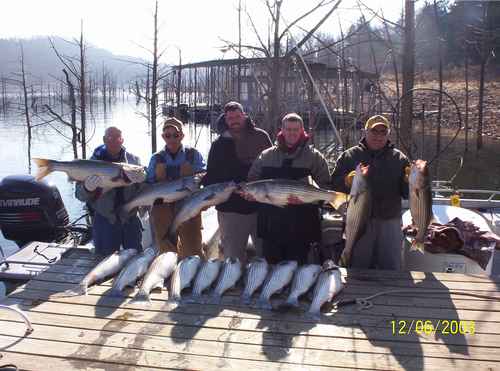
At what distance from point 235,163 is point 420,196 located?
2.05 meters

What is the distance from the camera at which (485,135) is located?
90.8 feet

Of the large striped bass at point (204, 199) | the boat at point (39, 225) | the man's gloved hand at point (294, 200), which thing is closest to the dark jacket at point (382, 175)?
the man's gloved hand at point (294, 200)

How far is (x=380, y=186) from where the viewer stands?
188 inches

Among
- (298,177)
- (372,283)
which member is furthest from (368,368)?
(298,177)

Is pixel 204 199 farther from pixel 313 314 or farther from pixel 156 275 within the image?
pixel 313 314

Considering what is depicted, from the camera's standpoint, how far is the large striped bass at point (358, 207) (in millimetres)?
Answer: 4387

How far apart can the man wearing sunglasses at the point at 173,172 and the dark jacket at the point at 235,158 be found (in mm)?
330

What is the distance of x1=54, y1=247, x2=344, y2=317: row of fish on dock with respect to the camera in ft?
13.3

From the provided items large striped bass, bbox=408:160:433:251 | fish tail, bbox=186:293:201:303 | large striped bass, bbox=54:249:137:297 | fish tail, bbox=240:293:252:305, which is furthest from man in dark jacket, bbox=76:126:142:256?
large striped bass, bbox=408:160:433:251

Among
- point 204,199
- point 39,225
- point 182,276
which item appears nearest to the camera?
point 182,276

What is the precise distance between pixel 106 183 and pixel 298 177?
7.03 ft

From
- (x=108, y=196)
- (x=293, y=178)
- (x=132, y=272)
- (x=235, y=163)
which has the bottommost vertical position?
(x=132, y=272)

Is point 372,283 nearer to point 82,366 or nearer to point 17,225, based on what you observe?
point 82,366
